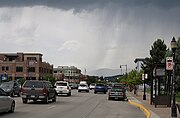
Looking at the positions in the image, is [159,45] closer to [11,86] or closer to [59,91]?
[59,91]

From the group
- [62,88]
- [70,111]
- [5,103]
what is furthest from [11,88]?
[5,103]

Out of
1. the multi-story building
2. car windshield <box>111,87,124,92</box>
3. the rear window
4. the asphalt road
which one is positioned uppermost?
the multi-story building

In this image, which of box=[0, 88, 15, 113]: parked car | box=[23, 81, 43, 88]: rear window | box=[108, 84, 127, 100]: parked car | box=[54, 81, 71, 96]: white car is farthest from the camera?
box=[54, 81, 71, 96]: white car

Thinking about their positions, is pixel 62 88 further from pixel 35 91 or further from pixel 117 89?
pixel 35 91

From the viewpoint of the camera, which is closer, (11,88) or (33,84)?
(33,84)

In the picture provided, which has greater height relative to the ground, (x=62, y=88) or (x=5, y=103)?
(x=5, y=103)

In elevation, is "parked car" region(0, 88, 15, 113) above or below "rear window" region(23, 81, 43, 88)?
below

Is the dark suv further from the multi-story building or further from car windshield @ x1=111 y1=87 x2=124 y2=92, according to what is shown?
the multi-story building

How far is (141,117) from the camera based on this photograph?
2111cm

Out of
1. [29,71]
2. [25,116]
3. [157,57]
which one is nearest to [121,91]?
[25,116]

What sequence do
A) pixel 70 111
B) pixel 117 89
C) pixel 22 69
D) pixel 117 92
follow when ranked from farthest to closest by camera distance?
pixel 22 69, pixel 117 92, pixel 117 89, pixel 70 111

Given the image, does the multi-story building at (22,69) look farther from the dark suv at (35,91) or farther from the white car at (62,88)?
the dark suv at (35,91)

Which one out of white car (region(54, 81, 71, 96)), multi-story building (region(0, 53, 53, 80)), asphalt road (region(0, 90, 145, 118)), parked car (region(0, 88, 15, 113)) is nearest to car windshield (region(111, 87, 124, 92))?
white car (region(54, 81, 71, 96))

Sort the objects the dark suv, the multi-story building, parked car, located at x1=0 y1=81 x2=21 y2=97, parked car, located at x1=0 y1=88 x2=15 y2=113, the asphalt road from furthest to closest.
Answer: the multi-story building < parked car, located at x1=0 y1=81 x2=21 y2=97 < the dark suv < the asphalt road < parked car, located at x1=0 y1=88 x2=15 y2=113
